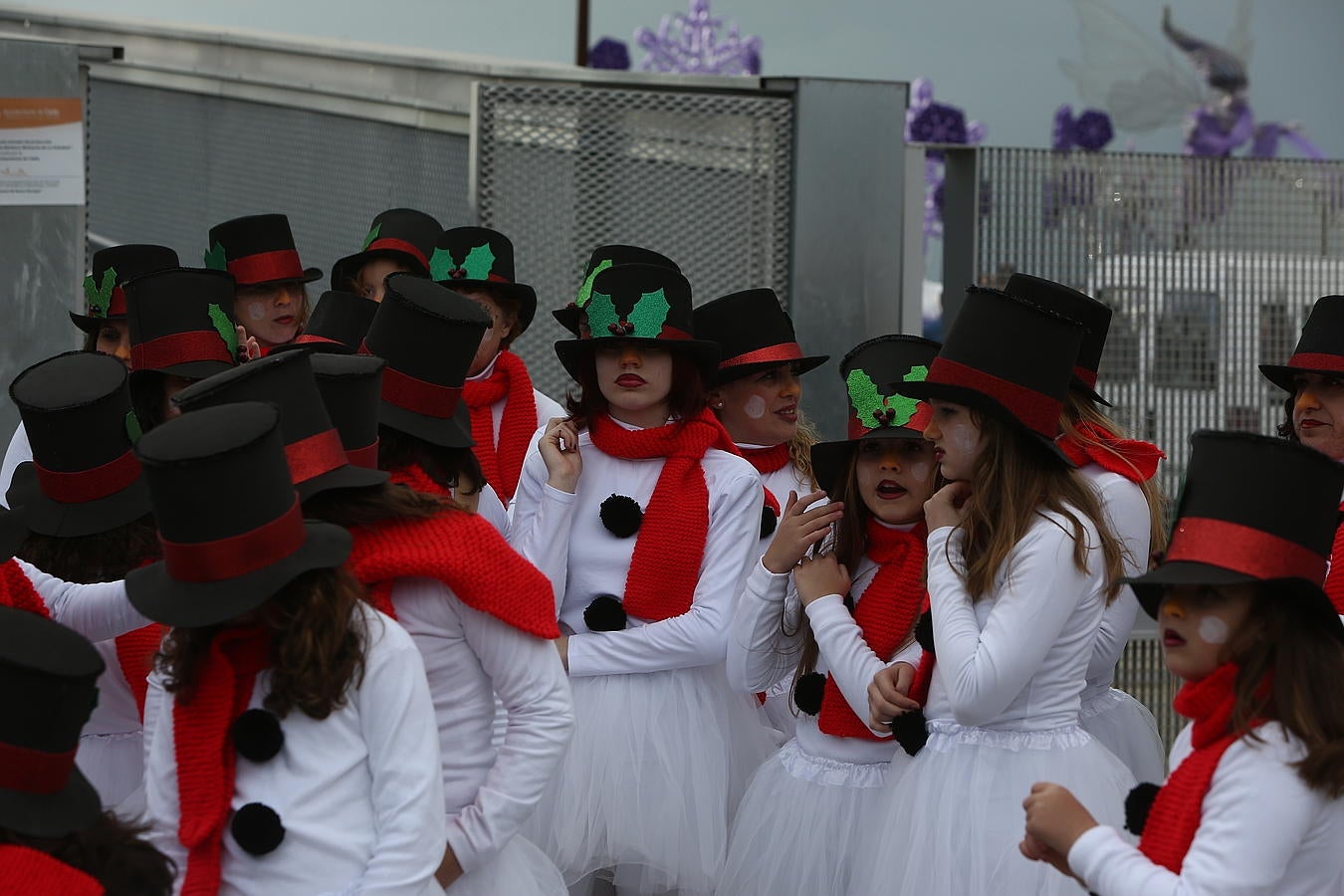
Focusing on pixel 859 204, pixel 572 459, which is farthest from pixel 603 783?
pixel 859 204

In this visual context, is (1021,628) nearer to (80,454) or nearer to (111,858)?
(111,858)

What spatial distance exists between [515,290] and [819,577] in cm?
207

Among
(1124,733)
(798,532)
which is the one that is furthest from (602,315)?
(1124,733)

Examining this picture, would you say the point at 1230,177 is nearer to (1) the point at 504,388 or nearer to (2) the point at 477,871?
(1) the point at 504,388

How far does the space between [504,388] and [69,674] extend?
3.14 metres

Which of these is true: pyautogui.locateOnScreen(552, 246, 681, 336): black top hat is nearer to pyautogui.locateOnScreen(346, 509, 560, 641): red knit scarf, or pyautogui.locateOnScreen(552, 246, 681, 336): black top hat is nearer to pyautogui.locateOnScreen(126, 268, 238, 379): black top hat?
pyautogui.locateOnScreen(126, 268, 238, 379): black top hat

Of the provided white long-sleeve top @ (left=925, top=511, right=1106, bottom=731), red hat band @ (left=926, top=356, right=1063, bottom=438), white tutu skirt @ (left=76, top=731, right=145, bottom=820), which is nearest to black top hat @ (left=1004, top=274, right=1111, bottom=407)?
red hat band @ (left=926, top=356, right=1063, bottom=438)

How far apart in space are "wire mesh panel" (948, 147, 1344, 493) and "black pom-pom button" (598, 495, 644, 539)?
3.26 m

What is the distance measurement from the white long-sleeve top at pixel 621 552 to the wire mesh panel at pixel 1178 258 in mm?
3096

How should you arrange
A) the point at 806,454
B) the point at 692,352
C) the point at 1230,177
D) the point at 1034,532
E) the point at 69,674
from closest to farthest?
the point at 69,674 < the point at 1034,532 < the point at 692,352 < the point at 806,454 < the point at 1230,177

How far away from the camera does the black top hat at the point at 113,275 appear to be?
5512 millimetres

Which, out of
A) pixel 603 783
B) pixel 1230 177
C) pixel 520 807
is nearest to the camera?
pixel 520 807

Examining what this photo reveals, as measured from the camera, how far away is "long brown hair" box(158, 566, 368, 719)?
2.47m

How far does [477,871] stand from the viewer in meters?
2.92
